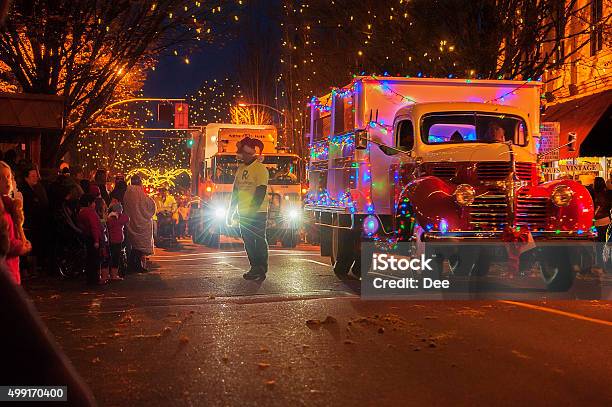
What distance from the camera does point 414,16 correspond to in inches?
1015

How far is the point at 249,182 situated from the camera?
13.2 m

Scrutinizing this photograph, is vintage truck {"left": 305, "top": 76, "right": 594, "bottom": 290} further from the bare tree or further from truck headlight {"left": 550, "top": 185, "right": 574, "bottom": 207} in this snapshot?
the bare tree

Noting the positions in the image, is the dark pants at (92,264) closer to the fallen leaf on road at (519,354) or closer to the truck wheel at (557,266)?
the truck wheel at (557,266)

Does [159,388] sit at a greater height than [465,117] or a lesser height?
lesser

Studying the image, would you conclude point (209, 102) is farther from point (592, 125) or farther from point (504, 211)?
point (504, 211)

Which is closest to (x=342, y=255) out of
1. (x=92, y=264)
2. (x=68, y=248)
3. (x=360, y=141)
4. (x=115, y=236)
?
(x=360, y=141)

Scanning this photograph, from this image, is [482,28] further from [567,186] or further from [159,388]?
[159,388]

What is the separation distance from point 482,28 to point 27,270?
1573cm

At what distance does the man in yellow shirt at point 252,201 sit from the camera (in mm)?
13117

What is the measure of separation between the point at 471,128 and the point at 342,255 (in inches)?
118

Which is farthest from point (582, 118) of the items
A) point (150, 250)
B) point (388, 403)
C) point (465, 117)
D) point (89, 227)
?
point (388, 403)

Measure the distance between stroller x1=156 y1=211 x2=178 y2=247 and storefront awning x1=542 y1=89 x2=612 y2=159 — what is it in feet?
38.9

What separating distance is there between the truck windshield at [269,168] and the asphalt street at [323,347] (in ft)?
42.8

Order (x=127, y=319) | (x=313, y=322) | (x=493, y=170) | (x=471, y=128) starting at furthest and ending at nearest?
(x=471, y=128) < (x=493, y=170) < (x=127, y=319) < (x=313, y=322)
